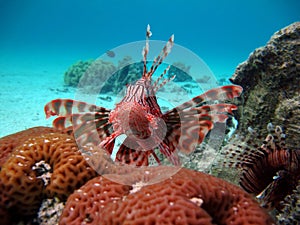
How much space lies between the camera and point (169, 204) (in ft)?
6.02

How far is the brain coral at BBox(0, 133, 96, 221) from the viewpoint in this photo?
8.10 ft

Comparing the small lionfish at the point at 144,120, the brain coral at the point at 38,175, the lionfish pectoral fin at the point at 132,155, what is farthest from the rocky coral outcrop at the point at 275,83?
the brain coral at the point at 38,175

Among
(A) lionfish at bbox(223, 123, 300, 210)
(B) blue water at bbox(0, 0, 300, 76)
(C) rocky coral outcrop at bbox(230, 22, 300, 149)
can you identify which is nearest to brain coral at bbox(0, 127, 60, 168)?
(A) lionfish at bbox(223, 123, 300, 210)

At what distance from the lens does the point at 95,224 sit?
2.00m

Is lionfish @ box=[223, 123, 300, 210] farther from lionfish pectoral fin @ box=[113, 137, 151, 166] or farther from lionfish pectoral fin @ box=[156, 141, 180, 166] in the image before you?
lionfish pectoral fin @ box=[113, 137, 151, 166]

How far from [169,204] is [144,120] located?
33.0 inches

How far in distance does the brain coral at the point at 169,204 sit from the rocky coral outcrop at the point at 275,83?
5.73 feet

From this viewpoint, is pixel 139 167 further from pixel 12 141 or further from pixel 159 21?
pixel 159 21

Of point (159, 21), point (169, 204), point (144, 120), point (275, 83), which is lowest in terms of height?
point (169, 204)

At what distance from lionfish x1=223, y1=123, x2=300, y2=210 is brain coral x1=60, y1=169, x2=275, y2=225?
452 millimetres

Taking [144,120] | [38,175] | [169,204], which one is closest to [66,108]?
[38,175]

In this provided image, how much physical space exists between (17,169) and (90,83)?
10.8m

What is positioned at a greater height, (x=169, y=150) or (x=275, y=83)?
(x=275, y=83)

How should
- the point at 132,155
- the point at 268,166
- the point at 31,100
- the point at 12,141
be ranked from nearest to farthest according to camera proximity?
1. the point at 268,166
2. the point at 132,155
3. the point at 12,141
4. the point at 31,100
